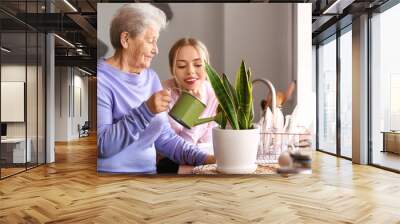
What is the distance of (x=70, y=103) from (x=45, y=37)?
680 centimetres

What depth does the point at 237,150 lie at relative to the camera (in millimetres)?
619

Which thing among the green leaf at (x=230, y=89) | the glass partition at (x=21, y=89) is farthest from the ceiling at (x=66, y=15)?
the green leaf at (x=230, y=89)

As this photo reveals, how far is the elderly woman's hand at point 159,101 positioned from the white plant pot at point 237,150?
3.36 metres

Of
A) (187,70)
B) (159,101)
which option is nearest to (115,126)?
(159,101)

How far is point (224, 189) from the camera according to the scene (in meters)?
3.85

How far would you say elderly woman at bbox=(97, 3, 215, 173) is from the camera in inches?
169

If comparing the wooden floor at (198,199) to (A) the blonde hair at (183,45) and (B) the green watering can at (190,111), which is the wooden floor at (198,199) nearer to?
(B) the green watering can at (190,111)

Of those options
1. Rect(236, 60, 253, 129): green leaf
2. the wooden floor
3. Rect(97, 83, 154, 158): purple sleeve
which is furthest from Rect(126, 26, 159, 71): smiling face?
Rect(236, 60, 253, 129): green leaf

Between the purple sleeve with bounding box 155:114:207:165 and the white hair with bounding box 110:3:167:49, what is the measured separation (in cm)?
111

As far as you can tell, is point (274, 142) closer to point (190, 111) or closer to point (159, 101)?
point (190, 111)

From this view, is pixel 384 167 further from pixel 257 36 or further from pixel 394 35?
pixel 257 36

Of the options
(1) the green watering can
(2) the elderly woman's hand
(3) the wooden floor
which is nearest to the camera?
(1) the green watering can

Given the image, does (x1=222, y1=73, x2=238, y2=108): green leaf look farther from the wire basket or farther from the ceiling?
the ceiling

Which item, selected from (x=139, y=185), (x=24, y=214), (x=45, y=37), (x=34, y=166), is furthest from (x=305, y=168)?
(x=45, y=37)
